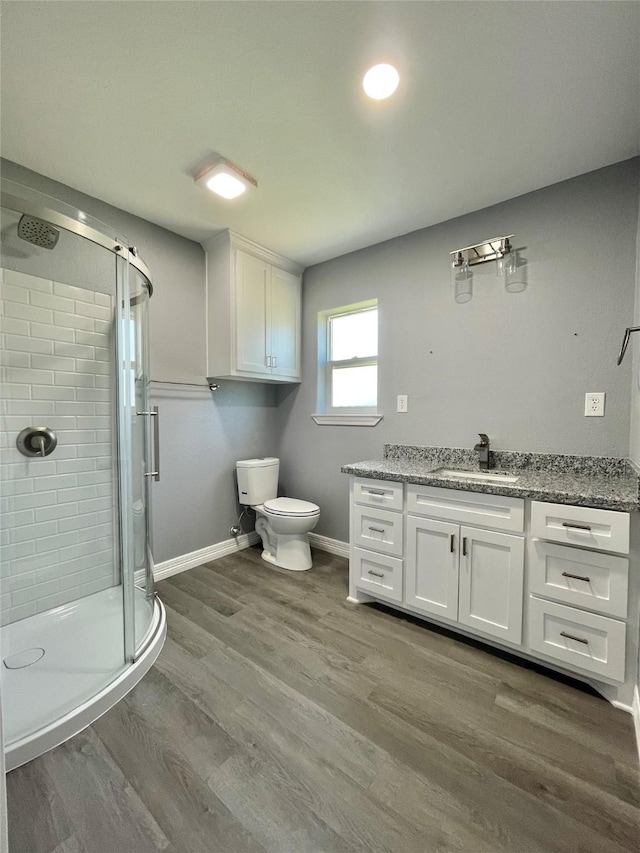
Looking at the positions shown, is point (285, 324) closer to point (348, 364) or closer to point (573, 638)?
point (348, 364)

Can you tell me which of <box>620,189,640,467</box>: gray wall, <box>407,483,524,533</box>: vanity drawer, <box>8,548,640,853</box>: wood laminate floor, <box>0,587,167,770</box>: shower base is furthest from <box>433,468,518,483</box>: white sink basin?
<box>0,587,167,770</box>: shower base

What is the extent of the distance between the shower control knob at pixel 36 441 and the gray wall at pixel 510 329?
5.99 feet

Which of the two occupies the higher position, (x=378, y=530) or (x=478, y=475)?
(x=478, y=475)

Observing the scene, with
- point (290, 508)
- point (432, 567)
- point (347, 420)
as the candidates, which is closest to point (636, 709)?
point (432, 567)

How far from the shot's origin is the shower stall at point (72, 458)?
4.93 ft

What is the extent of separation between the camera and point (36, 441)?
5.98ft

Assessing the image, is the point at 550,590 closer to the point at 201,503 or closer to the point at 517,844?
the point at 517,844

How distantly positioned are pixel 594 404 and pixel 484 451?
1.90 ft

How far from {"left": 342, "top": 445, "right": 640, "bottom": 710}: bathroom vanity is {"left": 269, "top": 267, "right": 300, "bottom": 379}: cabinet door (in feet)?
3.93

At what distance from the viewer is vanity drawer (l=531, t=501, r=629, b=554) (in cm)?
135

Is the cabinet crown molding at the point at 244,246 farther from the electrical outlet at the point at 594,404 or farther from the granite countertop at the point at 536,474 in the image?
the electrical outlet at the point at 594,404

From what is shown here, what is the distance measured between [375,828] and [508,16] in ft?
8.13

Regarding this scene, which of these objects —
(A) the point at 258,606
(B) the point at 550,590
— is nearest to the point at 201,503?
(A) the point at 258,606

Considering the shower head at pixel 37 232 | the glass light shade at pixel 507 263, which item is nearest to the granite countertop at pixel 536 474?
the glass light shade at pixel 507 263
